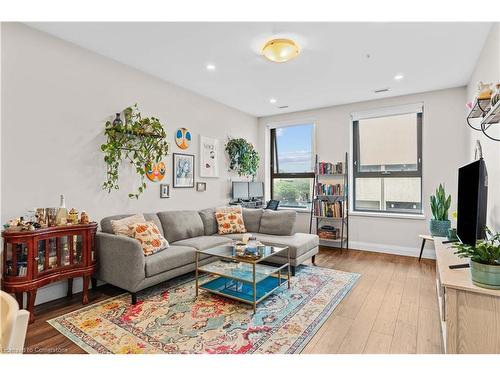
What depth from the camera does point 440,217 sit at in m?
3.66

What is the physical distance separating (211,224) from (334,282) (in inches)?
75.3

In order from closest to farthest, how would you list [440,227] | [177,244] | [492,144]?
[492,144], [177,244], [440,227]

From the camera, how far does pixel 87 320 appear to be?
2268 millimetres

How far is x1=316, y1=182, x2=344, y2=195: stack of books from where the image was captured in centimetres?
484

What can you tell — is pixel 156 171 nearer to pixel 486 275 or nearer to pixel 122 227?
pixel 122 227

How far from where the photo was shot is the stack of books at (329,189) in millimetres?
4835

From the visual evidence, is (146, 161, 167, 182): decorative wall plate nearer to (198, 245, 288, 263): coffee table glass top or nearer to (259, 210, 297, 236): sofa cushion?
(198, 245, 288, 263): coffee table glass top

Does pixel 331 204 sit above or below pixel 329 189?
below

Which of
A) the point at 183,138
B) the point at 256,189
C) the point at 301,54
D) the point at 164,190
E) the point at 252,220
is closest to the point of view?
A: the point at 301,54

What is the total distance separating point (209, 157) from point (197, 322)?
284 centimetres

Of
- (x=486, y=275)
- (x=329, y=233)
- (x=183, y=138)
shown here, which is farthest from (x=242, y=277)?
(x=329, y=233)
